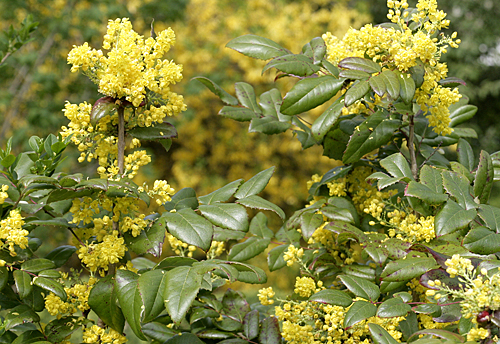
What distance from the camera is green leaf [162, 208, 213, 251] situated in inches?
32.0

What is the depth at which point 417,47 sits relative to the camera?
930mm

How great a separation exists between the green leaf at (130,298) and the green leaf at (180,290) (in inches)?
2.6

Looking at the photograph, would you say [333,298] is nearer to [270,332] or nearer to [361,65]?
[270,332]

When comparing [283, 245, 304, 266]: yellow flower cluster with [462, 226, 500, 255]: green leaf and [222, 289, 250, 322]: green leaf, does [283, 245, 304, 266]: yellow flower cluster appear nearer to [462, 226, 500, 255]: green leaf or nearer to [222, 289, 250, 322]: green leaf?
[222, 289, 250, 322]: green leaf

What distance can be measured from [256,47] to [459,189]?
0.58m

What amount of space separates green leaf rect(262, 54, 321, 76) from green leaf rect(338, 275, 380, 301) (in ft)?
1.53

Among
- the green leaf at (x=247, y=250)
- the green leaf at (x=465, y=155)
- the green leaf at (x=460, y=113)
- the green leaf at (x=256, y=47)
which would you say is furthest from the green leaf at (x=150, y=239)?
the green leaf at (x=460, y=113)

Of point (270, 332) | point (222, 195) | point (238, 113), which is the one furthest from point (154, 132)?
point (270, 332)

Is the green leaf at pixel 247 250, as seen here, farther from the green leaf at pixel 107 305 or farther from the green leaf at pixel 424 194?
the green leaf at pixel 424 194

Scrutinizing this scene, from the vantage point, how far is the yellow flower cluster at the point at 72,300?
91cm

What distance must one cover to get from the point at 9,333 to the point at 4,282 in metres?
0.22

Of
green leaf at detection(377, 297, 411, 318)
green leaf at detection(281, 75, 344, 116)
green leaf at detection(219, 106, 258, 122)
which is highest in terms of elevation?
green leaf at detection(281, 75, 344, 116)

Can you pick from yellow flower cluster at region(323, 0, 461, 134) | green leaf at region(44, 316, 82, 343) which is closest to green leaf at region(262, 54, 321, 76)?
yellow flower cluster at region(323, 0, 461, 134)

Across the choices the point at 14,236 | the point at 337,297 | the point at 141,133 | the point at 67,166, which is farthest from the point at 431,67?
the point at 67,166
